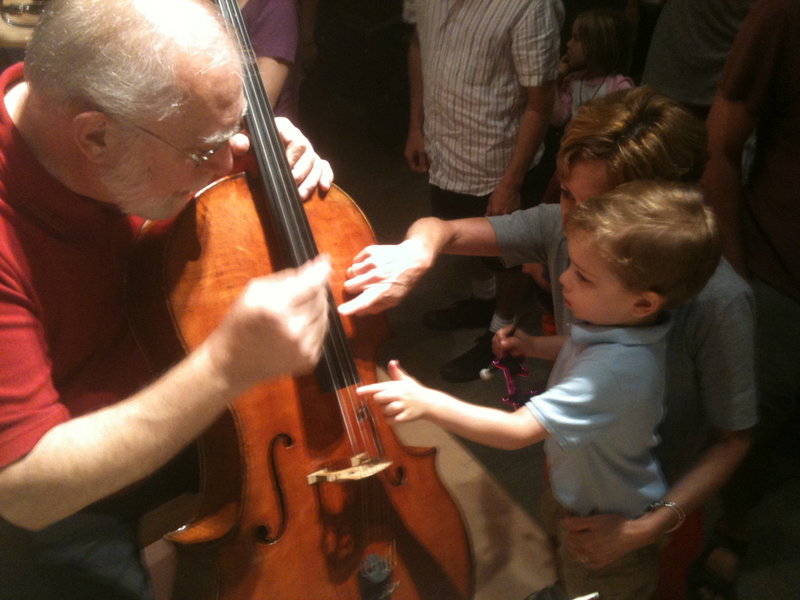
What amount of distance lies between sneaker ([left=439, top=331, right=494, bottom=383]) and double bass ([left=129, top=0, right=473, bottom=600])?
3.63 feet

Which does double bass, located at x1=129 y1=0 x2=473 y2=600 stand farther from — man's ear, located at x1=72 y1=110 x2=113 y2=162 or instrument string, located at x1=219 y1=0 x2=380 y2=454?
man's ear, located at x1=72 y1=110 x2=113 y2=162

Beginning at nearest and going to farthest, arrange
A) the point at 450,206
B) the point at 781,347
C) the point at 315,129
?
the point at 781,347 < the point at 450,206 < the point at 315,129

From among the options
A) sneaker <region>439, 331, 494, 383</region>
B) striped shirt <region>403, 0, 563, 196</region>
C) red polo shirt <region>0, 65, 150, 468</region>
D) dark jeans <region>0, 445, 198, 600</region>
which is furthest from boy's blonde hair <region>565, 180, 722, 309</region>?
sneaker <region>439, 331, 494, 383</region>

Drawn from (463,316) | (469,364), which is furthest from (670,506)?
(463,316)

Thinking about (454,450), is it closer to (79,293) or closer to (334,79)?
(79,293)

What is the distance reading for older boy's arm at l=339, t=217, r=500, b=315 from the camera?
1175mm

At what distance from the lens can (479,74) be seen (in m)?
1.89

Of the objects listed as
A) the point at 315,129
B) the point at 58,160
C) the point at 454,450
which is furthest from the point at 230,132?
the point at 315,129

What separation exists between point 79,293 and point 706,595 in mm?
1606

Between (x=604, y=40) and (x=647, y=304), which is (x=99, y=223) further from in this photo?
(x=604, y=40)

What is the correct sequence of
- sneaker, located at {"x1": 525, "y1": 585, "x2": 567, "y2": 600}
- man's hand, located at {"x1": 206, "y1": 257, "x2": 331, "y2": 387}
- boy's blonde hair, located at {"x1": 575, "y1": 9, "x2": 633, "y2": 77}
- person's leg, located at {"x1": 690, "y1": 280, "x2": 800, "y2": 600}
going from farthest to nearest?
boy's blonde hair, located at {"x1": 575, "y1": 9, "x2": 633, "y2": 77}, person's leg, located at {"x1": 690, "y1": 280, "x2": 800, "y2": 600}, sneaker, located at {"x1": 525, "y1": 585, "x2": 567, "y2": 600}, man's hand, located at {"x1": 206, "y1": 257, "x2": 331, "y2": 387}

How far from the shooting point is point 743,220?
1.41 meters

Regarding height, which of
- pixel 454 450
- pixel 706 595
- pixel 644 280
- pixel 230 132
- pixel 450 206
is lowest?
pixel 706 595

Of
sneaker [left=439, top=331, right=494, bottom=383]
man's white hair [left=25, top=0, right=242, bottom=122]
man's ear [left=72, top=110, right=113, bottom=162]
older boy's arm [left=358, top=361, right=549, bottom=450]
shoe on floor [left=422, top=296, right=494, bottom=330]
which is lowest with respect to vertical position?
sneaker [left=439, top=331, right=494, bottom=383]
